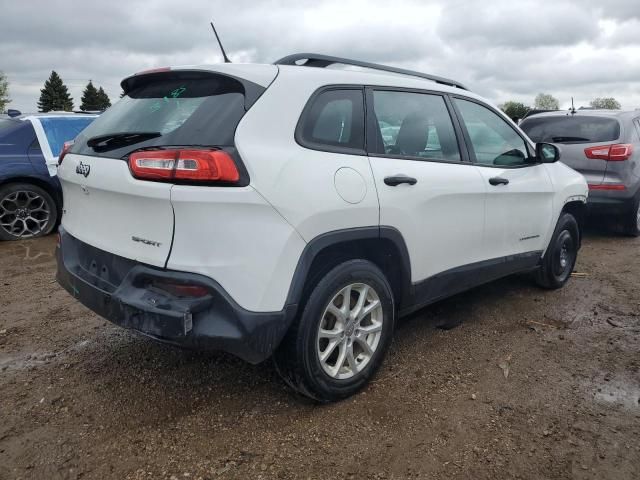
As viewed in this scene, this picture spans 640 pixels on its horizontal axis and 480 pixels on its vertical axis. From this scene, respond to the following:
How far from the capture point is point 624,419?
276cm

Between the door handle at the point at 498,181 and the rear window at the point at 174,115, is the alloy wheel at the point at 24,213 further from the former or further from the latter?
the door handle at the point at 498,181

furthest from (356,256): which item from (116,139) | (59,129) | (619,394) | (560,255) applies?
(59,129)

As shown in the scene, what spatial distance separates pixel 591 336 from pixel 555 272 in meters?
1.03

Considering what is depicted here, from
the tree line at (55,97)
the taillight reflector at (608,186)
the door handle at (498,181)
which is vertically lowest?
the taillight reflector at (608,186)

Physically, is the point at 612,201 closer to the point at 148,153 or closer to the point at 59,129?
the point at 148,153

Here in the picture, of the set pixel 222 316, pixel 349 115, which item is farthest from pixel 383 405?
pixel 349 115

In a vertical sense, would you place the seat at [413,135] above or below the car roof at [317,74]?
below

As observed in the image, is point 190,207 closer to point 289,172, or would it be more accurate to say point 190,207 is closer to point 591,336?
point 289,172

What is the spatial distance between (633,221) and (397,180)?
5.53 meters

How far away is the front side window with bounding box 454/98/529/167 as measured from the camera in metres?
3.72

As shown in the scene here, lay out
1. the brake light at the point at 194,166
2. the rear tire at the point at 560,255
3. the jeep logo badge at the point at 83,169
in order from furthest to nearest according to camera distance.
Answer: the rear tire at the point at 560,255 → the jeep logo badge at the point at 83,169 → the brake light at the point at 194,166

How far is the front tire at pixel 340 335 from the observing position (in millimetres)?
2568

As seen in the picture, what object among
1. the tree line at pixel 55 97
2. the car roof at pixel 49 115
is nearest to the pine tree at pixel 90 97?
the tree line at pixel 55 97

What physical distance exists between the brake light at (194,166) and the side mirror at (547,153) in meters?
2.95
